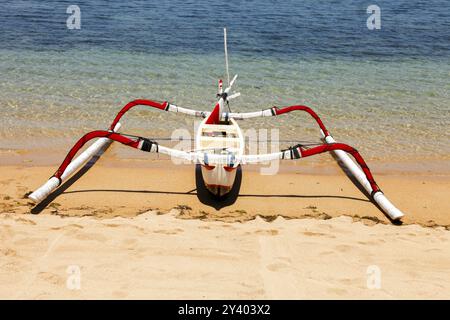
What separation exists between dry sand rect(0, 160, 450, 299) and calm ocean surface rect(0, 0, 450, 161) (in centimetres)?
213

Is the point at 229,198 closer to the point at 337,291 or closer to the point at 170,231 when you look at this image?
the point at 170,231

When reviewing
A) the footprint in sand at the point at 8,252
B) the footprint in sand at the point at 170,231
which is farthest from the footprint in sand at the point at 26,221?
the footprint in sand at the point at 170,231

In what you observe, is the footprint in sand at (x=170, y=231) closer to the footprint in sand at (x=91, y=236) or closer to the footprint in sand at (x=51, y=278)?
the footprint in sand at (x=91, y=236)

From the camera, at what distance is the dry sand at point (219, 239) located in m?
5.17

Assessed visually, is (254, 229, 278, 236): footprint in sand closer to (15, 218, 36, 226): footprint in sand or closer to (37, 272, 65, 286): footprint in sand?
(37, 272, 65, 286): footprint in sand

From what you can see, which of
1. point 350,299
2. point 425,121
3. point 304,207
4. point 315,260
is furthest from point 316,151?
point 425,121

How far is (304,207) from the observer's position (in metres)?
7.53

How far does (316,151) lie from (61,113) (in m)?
6.68

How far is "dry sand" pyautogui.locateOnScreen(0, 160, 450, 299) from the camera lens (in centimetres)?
517

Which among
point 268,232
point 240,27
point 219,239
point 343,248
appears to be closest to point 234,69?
point 240,27

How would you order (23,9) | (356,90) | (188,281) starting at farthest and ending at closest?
1. (23,9)
2. (356,90)
3. (188,281)

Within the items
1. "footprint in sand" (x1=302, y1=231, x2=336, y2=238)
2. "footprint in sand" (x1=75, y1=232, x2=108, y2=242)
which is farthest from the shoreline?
"footprint in sand" (x1=75, y1=232, x2=108, y2=242)

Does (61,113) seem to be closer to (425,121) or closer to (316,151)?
(316,151)

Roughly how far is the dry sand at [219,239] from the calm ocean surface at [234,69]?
2128mm
